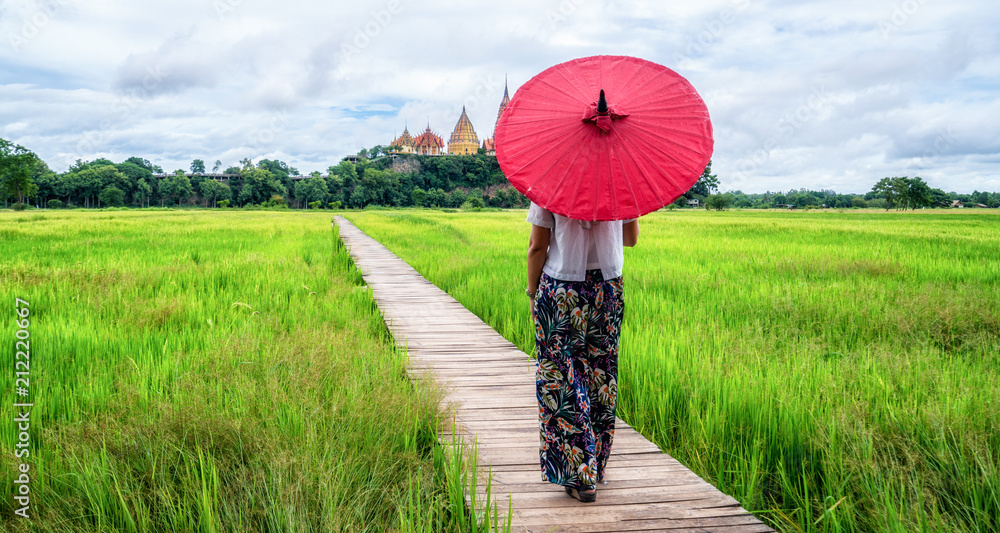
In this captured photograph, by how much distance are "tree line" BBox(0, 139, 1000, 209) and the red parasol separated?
58104 millimetres

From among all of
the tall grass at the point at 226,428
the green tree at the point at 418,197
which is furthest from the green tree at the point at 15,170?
the tall grass at the point at 226,428

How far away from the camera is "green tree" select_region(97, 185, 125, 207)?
239 ft

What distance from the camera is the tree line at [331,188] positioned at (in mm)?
70125

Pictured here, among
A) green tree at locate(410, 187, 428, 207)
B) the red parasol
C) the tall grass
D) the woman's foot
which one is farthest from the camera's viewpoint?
green tree at locate(410, 187, 428, 207)

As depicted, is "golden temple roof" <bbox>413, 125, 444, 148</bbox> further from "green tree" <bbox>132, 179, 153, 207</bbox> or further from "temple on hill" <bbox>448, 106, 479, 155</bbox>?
"green tree" <bbox>132, 179, 153, 207</bbox>

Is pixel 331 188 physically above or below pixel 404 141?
below

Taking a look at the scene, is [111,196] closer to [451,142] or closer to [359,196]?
[359,196]

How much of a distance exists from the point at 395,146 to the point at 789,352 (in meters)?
134

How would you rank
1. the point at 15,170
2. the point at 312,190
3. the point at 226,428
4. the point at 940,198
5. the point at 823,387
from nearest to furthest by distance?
the point at 226,428 < the point at 823,387 < the point at 15,170 < the point at 940,198 < the point at 312,190

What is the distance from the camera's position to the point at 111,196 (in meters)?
73.5

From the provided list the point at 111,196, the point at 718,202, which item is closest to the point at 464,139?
the point at 718,202

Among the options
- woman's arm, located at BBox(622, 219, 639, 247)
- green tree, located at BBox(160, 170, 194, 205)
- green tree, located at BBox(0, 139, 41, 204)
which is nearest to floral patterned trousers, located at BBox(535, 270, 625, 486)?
woman's arm, located at BBox(622, 219, 639, 247)

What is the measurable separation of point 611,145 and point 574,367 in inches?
34.5

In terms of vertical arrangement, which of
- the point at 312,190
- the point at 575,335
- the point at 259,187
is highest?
the point at 259,187
